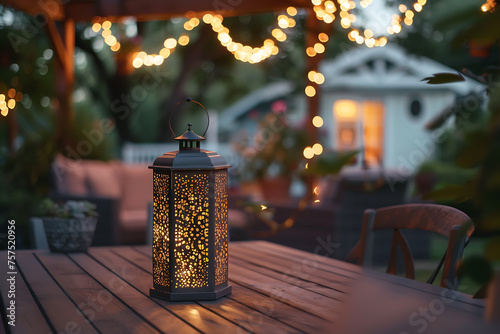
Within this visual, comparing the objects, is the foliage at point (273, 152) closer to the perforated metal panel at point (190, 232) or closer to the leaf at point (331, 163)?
the perforated metal panel at point (190, 232)

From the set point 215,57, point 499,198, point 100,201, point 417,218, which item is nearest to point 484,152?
point 499,198

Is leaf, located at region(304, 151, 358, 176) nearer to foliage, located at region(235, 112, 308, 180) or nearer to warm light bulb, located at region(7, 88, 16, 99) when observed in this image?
warm light bulb, located at region(7, 88, 16, 99)

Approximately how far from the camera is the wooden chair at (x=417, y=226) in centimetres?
146

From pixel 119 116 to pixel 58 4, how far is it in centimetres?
400

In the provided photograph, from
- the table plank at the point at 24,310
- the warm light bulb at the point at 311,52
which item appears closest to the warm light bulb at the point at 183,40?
the warm light bulb at the point at 311,52

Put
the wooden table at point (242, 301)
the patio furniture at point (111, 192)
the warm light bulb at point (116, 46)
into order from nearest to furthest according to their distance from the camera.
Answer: the wooden table at point (242, 301), the patio furniture at point (111, 192), the warm light bulb at point (116, 46)

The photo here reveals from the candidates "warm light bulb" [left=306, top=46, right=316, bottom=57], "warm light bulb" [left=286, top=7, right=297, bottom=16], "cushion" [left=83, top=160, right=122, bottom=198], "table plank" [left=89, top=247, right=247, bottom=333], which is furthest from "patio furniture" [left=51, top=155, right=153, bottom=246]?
"table plank" [left=89, top=247, right=247, bottom=333]

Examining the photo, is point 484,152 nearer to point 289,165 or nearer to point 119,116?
point 289,165

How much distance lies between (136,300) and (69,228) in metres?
0.67

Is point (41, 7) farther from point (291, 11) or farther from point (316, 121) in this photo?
point (316, 121)

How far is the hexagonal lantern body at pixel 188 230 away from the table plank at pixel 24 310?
248mm

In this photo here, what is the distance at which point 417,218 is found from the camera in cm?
171

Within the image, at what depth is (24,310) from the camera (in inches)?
45.0

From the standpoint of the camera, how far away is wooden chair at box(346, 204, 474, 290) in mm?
1460
